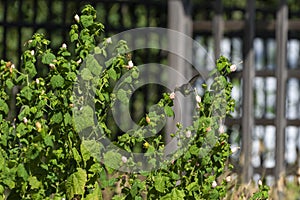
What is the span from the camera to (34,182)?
12.6ft

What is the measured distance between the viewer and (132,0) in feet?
25.9

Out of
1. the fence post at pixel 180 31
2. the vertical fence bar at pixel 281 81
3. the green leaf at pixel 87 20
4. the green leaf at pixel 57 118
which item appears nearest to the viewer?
the green leaf at pixel 57 118

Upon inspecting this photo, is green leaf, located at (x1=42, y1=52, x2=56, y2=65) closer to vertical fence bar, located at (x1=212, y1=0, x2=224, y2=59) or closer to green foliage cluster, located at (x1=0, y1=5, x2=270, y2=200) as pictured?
green foliage cluster, located at (x1=0, y1=5, x2=270, y2=200)

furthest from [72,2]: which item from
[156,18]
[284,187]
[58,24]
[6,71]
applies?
[6,71]

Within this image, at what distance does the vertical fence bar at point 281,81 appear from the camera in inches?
286

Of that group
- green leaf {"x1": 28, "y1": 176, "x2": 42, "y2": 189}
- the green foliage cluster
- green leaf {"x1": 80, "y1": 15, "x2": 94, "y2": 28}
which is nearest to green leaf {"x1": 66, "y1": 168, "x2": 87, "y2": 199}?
the green foliage cluster

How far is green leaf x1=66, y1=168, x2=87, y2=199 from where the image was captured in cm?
382

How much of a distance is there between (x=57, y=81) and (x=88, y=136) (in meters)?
0.30

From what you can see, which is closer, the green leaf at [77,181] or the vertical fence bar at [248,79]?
the green leaf at [77,181]

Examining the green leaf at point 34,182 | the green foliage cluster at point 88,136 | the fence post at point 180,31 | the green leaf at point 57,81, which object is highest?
the fence post at point 180,31

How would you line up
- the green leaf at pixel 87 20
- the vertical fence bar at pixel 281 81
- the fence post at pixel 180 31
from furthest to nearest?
the fence post at pixel 180 31
the vertical fence bar at pixel 281 81
the green leaf at pixel 87 20

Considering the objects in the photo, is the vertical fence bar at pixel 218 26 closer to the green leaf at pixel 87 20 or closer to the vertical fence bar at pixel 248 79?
the vertical fence bar at pixel 248 79

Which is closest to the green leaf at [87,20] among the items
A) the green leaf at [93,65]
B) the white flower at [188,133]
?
the green leaf at [93,65]

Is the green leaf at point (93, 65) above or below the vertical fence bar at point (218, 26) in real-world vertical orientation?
below
